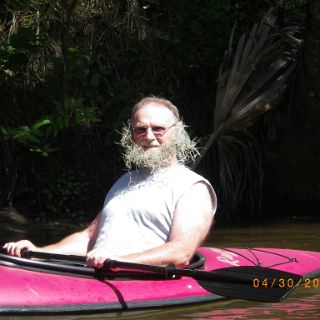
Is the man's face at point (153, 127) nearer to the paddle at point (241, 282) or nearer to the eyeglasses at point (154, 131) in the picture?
the eyeglasses at point (154, 131)

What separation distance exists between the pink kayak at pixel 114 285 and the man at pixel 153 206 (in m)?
0.10

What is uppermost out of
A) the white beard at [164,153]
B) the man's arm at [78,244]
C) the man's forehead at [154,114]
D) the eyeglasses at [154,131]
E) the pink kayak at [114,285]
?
the man's forehead at [154,114]

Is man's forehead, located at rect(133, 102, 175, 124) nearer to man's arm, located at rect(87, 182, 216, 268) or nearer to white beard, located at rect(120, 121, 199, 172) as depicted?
white beard, located at rect(120, 121, 199, 172)

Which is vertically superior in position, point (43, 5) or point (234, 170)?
point (43, 5)

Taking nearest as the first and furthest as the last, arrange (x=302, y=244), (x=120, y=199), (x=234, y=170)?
(x=120, y=199) → (x=302, y=244) → (x=234, y=170)

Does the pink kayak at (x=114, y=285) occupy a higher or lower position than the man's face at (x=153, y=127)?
lower

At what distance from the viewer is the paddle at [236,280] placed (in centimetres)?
454

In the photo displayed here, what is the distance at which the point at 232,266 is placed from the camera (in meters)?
5.14

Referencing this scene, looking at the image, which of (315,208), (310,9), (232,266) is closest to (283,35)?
(310,9)

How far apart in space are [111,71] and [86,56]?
102 centimetres

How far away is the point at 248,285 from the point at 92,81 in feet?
17.4

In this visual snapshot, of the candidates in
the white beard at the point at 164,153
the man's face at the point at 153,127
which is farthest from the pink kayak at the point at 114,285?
the man's face at the point at 153,127

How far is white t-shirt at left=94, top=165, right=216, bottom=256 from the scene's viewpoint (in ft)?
15.5

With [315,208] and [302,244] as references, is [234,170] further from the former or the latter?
[302,244]
